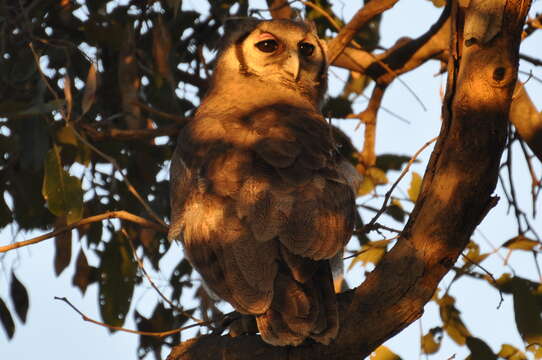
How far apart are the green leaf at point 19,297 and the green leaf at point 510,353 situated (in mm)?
2157

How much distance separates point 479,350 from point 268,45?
6.01ft

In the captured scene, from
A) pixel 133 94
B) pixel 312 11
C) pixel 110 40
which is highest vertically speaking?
pixel 312 11

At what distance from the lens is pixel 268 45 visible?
14.2 feet

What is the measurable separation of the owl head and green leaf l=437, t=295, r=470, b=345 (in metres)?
1.21

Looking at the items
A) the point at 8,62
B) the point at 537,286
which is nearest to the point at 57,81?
the point at 8,62

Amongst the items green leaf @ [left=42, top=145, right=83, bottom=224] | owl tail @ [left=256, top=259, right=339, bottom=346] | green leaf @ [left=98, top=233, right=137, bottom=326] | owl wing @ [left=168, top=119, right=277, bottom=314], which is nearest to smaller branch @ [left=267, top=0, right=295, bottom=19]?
owl wing @ [left=168, top=119, right=277, bottom=314]

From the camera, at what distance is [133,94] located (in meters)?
4.04

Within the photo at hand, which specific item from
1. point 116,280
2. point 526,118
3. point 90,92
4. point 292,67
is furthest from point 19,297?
point 526,118

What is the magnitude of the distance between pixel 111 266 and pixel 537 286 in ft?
6.59

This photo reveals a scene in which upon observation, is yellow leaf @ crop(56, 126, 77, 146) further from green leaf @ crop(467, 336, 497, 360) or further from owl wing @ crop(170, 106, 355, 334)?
green leaf @ crop(467, 336, 497, 360)

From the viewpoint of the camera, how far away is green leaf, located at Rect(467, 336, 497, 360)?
3545 mm

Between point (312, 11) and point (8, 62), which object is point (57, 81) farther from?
point (312, 11)

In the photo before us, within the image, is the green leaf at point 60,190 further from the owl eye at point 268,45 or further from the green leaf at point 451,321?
the green leaf at point 451,321

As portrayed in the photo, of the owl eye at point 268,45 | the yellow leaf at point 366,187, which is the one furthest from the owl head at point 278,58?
the yellow leaf at point 366,187
